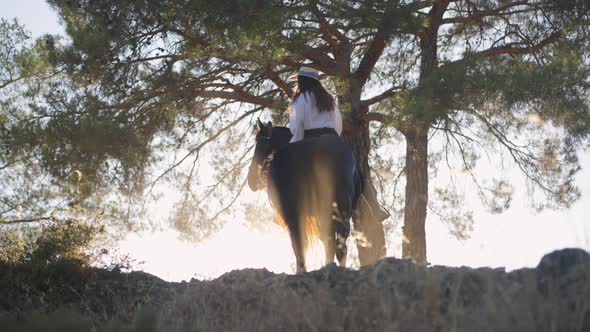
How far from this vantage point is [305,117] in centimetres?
738

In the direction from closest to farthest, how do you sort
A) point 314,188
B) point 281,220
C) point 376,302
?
point 376,302 → point 314,188 → point 281,220

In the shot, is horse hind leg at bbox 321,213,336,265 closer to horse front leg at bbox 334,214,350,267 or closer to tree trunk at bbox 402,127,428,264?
horse front leg at bbox 334,214,350,267

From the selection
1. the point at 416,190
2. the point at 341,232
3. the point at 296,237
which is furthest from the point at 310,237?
the point at 416,190

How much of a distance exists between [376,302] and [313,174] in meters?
2.53

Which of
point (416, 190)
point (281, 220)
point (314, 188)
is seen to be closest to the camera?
point (314, 188)

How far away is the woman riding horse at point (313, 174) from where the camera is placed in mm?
7250

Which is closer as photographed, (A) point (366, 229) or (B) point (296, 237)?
(B) point (296, 237)

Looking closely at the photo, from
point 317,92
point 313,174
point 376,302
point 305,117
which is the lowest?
point 376,302

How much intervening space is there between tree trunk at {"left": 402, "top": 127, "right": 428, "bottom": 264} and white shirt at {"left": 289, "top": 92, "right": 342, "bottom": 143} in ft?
15.0

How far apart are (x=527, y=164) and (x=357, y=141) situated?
2737mm

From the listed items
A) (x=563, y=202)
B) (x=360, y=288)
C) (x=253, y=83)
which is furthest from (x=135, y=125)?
(x=360, y=288)

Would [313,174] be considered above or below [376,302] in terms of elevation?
above

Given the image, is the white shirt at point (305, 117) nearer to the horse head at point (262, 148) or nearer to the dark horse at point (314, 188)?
the dark horse at point (314, 188)

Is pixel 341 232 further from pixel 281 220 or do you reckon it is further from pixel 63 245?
pixel 63 245
